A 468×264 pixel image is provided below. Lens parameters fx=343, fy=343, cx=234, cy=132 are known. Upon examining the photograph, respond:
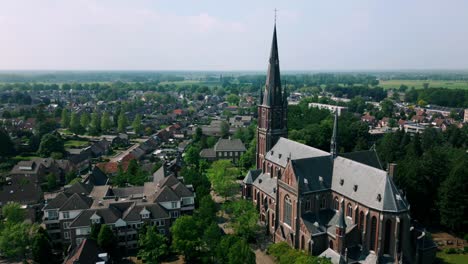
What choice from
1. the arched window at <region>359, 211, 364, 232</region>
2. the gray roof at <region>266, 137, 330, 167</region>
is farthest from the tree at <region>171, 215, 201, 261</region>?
the arched window at <region>359, 211, 364, 232</region>

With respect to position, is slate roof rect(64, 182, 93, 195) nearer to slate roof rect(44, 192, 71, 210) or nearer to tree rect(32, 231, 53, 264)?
slate roof rect(44, 192, 71, 210)

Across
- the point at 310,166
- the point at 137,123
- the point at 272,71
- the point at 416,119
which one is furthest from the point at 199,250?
the point at 416,119

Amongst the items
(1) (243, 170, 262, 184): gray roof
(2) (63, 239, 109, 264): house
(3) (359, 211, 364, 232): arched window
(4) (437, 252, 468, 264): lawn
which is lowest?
(4) (437, 252, 468, 264): lawn

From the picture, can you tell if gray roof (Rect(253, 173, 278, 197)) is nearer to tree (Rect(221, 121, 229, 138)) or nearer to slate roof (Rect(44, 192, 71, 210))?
slate roof (Rect(44, 192, 71, 210))

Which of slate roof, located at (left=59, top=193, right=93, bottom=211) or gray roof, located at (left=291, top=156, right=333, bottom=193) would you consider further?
slate roof, located at (left=59, top=193, right=93, bottom=211)

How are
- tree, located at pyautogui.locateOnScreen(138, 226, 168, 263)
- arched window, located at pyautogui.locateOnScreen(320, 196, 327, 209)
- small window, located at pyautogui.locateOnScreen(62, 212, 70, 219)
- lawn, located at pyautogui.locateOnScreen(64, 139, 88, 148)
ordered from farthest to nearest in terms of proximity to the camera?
1. lawn, located at pyautogui.locateOnScreen(64, 139, 88, 148)
2. small window, located at pyautogui.locateOnScreen(62, 212, 70, 219)
3. arched window, located at pyautogui.locateOnScreen(320, 196, 327, 209)
4. tree, located at pyautogui.locateOnScreen(138, 226, 168, 263)

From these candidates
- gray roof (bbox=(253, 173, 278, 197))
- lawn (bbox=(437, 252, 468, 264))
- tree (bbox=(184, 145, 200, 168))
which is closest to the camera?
lawn (bbox=(437, 252, 468, 264))

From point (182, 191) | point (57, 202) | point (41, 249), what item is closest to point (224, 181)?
point (182, 191)

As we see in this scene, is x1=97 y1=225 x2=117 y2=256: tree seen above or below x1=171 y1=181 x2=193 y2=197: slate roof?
below
